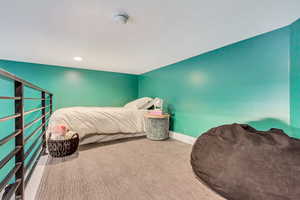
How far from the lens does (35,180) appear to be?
132cm

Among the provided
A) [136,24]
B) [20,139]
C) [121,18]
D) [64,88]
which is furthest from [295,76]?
[64,88]

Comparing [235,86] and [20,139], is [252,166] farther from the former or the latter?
[20,139]

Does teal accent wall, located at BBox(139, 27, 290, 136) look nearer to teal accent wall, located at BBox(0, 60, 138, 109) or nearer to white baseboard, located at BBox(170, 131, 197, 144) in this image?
white baseboard, located at BBox(170, 131, 197, 144)

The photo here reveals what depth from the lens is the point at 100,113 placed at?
242 cm

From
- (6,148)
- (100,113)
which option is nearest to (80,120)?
(100,113)

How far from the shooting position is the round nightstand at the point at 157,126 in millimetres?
2736

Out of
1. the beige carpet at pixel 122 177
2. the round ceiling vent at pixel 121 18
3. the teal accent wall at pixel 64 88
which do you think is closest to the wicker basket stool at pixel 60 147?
the beige carpet at pixel 122 177

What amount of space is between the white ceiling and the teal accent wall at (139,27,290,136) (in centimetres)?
21

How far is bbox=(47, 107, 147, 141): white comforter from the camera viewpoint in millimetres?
2148

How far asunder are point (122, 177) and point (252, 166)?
1.25 metres

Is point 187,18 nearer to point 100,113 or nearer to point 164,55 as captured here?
point 164,55

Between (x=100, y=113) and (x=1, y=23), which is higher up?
(x=1, y=23)

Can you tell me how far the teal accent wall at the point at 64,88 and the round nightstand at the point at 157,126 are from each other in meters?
1.79

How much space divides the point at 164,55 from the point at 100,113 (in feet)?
5.61
